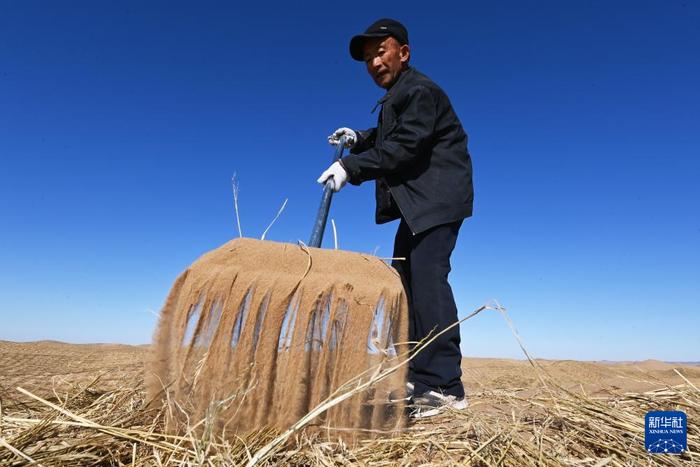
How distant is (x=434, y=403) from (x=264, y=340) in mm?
924

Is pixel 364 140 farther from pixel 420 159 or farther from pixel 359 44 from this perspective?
pixel 420 159

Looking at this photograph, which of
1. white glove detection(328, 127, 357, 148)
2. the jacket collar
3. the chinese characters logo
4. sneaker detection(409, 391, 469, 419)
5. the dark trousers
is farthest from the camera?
white glove detection(328, 127, 357, 148)

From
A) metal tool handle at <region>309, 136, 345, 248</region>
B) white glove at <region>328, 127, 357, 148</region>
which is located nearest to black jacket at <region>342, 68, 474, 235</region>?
metal tool handle at <region>309, 136, 345, 248</region>

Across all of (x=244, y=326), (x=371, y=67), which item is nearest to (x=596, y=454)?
(x=244, y=326)

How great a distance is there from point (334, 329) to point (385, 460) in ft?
1.34

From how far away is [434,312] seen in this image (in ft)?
6.20

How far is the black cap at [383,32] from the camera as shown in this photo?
2236 mm

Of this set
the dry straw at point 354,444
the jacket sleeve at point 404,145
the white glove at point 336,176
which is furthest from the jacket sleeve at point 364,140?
the dry straw at point 354,444

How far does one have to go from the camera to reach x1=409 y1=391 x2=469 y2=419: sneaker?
1.77 metres

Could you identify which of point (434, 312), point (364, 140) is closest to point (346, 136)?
point (364, 140)

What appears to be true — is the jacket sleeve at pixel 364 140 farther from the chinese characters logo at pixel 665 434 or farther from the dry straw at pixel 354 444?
the chinese characters logo at pixel 665 434

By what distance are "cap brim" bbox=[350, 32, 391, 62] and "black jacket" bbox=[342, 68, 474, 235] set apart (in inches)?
10.1

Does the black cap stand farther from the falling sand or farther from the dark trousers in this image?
the falling sand

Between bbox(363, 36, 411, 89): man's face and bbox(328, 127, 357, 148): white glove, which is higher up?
bbox(363, 36, 411, 89): man's face
